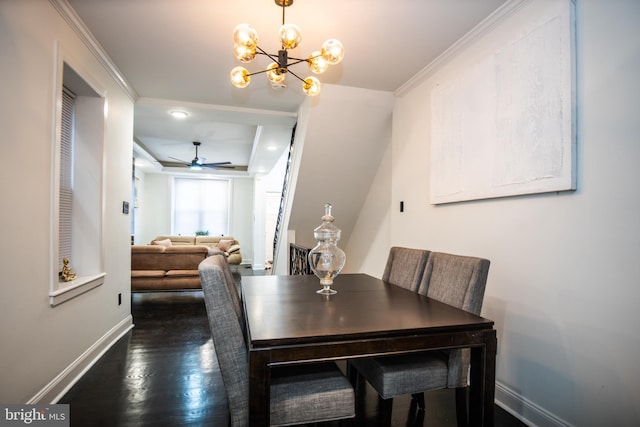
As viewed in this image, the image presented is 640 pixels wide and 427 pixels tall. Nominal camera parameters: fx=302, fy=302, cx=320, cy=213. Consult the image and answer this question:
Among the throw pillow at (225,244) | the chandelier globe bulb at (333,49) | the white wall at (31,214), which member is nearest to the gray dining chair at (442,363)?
the chandelier globe bulb at (333,49)

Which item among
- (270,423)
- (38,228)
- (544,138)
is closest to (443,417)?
(270,423)

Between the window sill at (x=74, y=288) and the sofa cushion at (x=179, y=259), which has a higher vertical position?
the window sill at (x=74, y=288)

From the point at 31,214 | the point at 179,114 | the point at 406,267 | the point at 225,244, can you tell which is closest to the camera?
the point at 31,214

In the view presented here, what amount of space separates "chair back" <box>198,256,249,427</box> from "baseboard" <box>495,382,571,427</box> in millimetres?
1615

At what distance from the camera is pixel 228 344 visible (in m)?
1.16

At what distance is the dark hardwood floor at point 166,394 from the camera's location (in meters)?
1.73

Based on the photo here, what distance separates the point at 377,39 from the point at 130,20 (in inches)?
68.7

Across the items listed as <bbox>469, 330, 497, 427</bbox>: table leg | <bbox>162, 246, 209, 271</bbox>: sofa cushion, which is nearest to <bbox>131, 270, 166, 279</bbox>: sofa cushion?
<bbox>162, 246, 209, 271</bbox>: sofa cushion

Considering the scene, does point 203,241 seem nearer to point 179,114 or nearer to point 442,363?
point 179,114

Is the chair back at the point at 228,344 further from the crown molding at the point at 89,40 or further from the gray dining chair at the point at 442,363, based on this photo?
the crown molding at the point at 89,40

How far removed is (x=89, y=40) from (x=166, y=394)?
2.59 metres

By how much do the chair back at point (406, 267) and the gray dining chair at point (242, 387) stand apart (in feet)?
3.05

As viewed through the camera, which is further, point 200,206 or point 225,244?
point 200,206

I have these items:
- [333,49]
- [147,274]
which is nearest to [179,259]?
[147,274]
